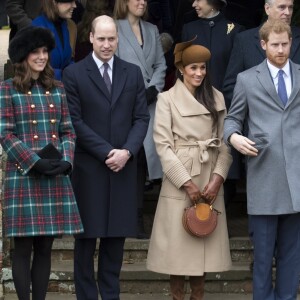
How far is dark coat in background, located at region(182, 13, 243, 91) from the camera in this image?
31.7ft

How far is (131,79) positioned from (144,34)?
1.18 m

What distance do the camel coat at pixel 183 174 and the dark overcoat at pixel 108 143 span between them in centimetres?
23

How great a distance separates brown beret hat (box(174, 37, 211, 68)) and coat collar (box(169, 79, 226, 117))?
0.57 feet

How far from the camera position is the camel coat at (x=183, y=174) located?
8539 millimetres

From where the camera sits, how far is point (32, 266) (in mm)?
8133

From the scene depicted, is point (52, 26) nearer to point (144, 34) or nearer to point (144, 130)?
point (144, 34)

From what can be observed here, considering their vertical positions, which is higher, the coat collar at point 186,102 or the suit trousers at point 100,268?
the coat collar at point 186,102

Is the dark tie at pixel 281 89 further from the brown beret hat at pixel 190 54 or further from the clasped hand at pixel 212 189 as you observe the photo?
the clasped hand at pixel 212 189

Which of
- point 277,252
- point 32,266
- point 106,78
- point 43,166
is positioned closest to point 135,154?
point 106,78

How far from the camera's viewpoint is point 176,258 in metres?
8.54

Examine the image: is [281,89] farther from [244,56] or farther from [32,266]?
[32,266]

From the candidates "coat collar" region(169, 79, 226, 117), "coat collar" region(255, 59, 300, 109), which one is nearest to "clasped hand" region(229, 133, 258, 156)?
"coat collar" region(255, 59, 300, 109)

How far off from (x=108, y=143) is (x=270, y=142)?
110cm

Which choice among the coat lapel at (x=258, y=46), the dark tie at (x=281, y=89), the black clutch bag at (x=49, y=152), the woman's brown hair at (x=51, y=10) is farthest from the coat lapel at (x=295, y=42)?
the black clutch bag at (x=49, y=152)
